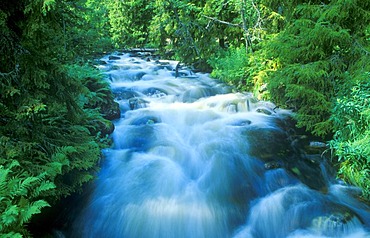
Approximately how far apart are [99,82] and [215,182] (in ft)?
15.3

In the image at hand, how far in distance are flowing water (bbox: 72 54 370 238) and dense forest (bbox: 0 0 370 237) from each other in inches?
Result: 21.6

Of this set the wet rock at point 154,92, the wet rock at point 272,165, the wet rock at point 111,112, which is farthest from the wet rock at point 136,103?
the wet rock at point 272,165

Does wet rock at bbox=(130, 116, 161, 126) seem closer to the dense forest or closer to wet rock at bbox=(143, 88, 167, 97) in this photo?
the dense forest

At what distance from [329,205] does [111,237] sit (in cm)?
396

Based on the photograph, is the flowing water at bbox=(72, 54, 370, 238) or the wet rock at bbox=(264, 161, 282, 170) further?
the wet rock at bbox=(264, 161, 282, 170)

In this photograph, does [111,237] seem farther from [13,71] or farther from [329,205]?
[329,205]

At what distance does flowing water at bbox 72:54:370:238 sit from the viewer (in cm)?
513

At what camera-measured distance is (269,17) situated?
1080 cm

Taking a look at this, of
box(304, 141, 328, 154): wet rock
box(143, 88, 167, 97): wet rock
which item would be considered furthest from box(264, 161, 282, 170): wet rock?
box(143, 88, 167, 97): wet rock

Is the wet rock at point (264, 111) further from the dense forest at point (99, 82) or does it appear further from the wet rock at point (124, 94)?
the wet rock at point (124, 94)

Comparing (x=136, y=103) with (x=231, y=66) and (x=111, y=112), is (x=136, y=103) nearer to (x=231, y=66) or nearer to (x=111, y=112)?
(x=111, y=112)

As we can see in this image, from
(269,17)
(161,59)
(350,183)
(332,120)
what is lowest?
(161,59)

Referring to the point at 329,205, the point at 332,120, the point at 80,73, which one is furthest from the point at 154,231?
the point at 80,73

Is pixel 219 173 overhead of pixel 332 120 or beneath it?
beneath
